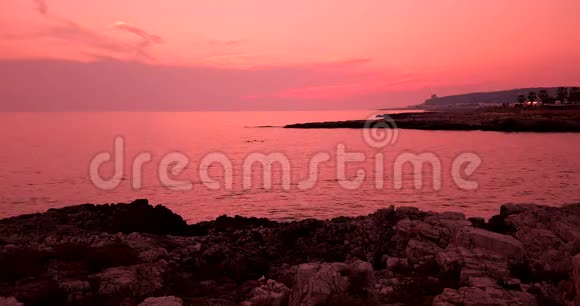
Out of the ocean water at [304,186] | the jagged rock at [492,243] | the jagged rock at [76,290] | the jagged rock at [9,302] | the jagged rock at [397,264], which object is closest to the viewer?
the jagged rock at [9,302]

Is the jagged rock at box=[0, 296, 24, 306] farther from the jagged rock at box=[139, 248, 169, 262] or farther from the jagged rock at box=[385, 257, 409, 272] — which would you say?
the jagged rock at box=[385, 257, 409, 272]

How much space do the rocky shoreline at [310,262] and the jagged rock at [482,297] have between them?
3cm

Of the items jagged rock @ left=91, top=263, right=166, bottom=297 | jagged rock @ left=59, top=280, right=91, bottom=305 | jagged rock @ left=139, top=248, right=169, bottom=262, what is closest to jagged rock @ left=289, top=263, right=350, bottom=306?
jagged rock @ left=91, top=263, right=166, bottom=297

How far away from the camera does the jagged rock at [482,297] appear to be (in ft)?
38.0

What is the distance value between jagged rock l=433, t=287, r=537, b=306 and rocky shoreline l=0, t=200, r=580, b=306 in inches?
1.3

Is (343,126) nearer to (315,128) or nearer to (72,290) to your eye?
(315,128)

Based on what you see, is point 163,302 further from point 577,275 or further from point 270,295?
point 577,275

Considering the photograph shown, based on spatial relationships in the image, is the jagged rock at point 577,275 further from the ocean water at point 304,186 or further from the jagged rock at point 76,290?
the ocean water at point 304,186

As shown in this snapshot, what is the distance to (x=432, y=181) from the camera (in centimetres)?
4747

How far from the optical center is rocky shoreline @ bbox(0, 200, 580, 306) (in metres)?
12.9

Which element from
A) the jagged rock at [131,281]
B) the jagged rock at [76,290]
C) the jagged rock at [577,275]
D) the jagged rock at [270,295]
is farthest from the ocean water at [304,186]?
the jagged rock at [577,275]

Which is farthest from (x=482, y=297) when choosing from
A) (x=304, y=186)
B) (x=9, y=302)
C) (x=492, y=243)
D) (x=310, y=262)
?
(x=304, y=186)

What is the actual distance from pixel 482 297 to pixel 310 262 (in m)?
7.44

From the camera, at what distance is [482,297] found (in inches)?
465
